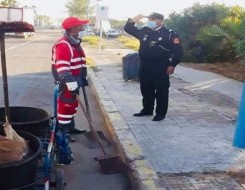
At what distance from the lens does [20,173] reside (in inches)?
118

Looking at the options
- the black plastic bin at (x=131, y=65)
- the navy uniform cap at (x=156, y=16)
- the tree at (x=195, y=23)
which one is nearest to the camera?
the navy uniform cap at (x=156, y=16)

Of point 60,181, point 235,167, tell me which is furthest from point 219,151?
point 60,181

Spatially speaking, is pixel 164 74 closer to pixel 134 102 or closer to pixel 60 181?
pixel 134 102

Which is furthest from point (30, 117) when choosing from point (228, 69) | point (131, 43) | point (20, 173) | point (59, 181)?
point (131, 43)

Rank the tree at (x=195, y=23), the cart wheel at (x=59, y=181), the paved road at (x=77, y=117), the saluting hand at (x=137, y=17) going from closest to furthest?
the cart wheel at (x=59, y=181) < the paved road at (x=77, y=117) < the saluting hand at (x=137, y=17) < the tree at (x=195, y=23)

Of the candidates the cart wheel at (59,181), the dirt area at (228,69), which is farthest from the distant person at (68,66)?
the dirt area at (228,69)

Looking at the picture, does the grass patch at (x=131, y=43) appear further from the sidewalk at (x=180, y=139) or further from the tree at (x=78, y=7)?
the tree at (x=78, y=7)

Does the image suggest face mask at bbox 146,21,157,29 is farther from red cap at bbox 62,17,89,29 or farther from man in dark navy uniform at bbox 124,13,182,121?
red cap at bbox 62,17,89,29

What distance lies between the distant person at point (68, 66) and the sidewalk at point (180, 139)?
863mm

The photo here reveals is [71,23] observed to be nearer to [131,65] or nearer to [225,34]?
[131,65]

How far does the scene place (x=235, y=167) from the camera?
4.59 meters

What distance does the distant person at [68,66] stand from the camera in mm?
4805

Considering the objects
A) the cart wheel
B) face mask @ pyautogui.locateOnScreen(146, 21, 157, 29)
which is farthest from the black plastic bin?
the cart wheel

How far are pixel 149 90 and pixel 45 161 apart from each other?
145 inches
